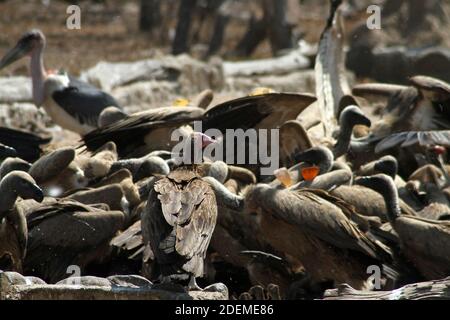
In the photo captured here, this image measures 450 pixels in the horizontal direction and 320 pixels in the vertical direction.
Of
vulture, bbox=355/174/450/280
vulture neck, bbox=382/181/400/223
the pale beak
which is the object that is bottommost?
vulture, bbox=355/174/450/280

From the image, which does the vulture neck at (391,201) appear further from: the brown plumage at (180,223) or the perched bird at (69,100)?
the perched bird at (69,100)

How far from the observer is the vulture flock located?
Result: 29.8ft

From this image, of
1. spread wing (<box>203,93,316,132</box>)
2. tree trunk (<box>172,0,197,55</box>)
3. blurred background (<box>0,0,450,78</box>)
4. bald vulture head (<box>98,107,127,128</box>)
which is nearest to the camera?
spread wing (<box>203,93,316,132</box>)

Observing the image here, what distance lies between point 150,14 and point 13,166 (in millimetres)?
13428

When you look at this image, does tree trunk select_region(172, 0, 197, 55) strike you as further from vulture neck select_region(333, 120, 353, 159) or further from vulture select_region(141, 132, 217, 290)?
vulture select_region(141, 132, 217, 290)

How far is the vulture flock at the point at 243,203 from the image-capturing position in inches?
358

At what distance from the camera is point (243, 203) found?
994 cm

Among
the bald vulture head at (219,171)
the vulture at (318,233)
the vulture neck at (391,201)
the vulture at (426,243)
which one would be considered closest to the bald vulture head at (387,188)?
the vulture neck at (391,201)

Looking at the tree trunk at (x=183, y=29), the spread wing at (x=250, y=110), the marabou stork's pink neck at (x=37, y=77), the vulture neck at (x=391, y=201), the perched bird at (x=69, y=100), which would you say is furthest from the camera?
the tree trunk at (x=183, y=29)

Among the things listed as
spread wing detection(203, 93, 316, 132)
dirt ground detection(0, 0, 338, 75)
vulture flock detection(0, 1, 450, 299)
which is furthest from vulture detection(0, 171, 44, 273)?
dirt ground detection(0, 0, 338, 75)

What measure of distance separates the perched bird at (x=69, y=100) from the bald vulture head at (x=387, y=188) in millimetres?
3886

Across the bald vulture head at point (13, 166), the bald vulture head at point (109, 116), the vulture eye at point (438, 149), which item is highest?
the bald vulture head at point (109, 116)

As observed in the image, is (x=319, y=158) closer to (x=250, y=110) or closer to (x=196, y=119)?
(x=250, y=110)

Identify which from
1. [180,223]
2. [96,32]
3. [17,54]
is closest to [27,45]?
[17,54]
